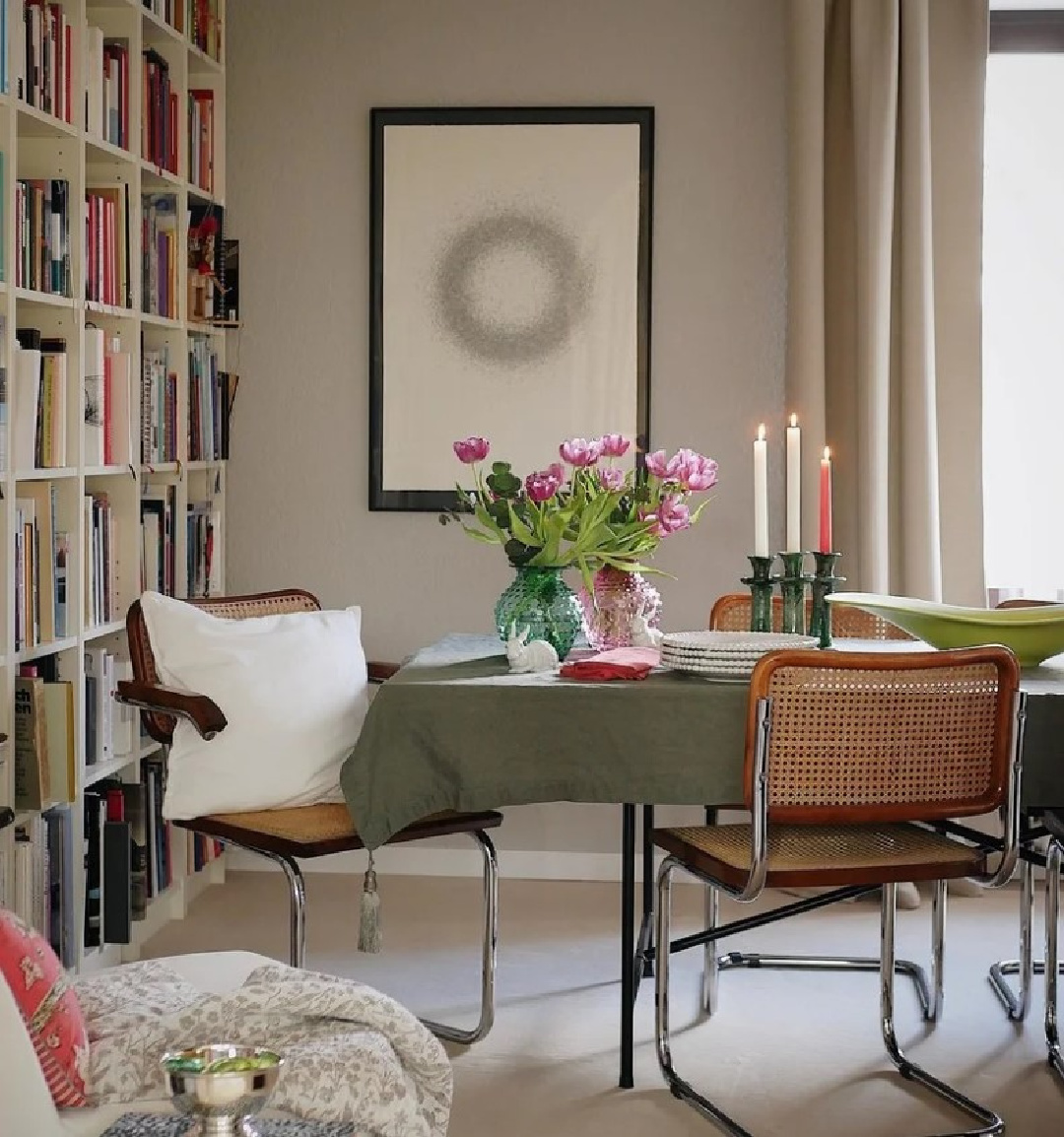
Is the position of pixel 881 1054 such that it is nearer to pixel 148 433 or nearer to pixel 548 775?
pixel 548 775

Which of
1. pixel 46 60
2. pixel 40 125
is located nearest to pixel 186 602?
pixel 40 125

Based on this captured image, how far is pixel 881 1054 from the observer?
3242 millimetres

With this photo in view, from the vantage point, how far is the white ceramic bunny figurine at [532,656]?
3082 mm

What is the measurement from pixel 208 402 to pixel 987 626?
224cm

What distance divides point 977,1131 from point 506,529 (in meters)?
1.39

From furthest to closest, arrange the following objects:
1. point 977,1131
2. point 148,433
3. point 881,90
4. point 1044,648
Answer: point 881,90
point 148,433
point 1044,648
point 977,1131

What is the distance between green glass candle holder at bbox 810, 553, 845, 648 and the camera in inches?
122

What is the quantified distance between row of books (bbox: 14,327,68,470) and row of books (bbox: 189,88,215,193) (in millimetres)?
1075

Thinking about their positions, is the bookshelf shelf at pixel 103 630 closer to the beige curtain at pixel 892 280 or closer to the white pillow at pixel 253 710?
the white pillow at pixel 253 710

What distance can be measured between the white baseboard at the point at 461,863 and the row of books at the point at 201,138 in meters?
1.86

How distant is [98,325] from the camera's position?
3.78 meters

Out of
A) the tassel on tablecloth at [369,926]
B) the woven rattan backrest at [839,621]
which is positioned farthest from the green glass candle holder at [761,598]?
the tassel on tablecloth at [369,926]

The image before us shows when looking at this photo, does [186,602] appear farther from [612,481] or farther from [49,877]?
[612,481]

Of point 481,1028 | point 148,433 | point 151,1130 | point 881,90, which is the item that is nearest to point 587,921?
point 481,1028
